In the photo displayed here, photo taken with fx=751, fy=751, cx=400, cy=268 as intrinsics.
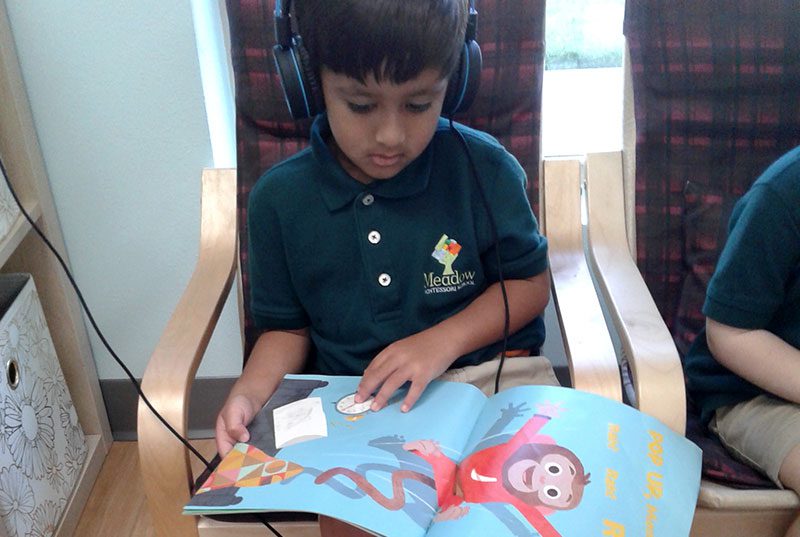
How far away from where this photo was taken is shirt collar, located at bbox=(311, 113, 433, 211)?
0.88m

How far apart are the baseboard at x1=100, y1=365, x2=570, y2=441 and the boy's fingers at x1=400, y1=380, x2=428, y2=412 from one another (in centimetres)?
73

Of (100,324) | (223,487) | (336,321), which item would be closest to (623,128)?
(336,321)

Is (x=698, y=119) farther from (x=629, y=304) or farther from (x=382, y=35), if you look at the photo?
(x=382, y=35)

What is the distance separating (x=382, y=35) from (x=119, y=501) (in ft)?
3.48

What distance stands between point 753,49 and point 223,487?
3.06 ft

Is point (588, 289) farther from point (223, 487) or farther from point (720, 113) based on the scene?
point (223, 487)

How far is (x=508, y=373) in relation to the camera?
0.93 meters

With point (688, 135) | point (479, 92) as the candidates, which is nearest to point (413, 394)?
point (479, 92)

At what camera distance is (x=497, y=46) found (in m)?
1.07

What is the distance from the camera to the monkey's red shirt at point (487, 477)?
649 mm

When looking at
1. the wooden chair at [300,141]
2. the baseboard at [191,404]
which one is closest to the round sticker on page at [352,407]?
the wooden chair at [300,141]

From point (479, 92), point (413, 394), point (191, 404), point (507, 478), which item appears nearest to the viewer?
point (507, 478)

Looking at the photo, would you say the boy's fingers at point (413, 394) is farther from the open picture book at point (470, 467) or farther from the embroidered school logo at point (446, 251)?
the embroidered school logo at point (446, 251)

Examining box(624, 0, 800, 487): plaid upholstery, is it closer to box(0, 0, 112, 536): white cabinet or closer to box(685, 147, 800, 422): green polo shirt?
box(685, 147, 800, 422): green polo shirt
